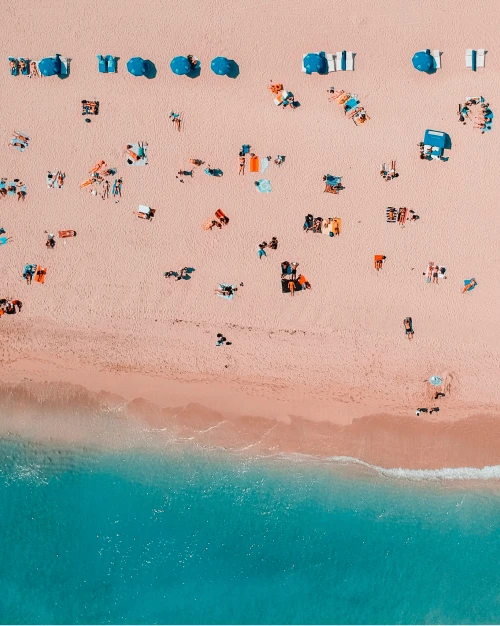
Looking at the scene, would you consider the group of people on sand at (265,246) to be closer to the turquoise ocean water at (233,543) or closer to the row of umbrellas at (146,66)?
the row of umbrellas at (146,66)

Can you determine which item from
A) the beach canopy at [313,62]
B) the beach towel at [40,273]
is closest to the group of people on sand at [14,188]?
the beach towel at [40,273]

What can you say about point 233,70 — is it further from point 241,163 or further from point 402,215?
point 402,215

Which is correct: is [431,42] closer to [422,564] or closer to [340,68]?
[340,68]

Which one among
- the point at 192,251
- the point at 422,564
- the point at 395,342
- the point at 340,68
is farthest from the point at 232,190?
the point at 422,564

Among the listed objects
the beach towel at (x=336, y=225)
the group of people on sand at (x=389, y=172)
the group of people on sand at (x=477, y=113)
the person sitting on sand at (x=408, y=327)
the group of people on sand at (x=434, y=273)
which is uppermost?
the group of people on sand at (x=477, y=113)

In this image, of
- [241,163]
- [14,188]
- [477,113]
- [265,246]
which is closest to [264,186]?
[241,163]

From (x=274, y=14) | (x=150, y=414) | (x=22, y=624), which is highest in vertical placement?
(x=274, y=14)

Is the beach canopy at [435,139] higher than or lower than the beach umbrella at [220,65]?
lower
